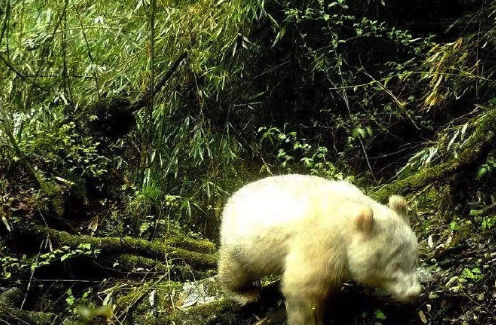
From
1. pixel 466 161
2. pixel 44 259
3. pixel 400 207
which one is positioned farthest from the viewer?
pixel 44 259

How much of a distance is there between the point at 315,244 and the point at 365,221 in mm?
318

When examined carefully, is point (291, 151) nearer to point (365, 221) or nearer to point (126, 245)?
point (126, 245)

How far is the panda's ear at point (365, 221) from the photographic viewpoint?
3.04 meters

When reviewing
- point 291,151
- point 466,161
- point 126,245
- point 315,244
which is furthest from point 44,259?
point 466,161

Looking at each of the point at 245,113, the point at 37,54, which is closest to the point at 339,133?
the point at 245,113

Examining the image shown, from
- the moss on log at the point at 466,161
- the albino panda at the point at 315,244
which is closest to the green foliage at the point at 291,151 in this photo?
the moss on log at the point at 466,161

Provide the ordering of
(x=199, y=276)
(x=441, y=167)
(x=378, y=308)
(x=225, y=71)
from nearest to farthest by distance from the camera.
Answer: (x=378, y=308)
(x=441, y=167)
(x=199, y=276)
(x=225, y=71)

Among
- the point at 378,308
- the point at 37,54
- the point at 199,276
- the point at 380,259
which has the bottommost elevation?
the point at 199,276

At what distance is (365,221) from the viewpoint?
3.05m

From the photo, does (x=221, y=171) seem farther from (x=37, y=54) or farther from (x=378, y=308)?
(x=378, y=308)

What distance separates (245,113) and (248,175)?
0.76 m

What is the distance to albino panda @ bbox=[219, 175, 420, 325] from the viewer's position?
9.88 feet

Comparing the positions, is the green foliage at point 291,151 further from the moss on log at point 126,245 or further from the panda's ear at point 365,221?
the panda's ear at point 365,221

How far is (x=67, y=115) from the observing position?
5301 millimetres
